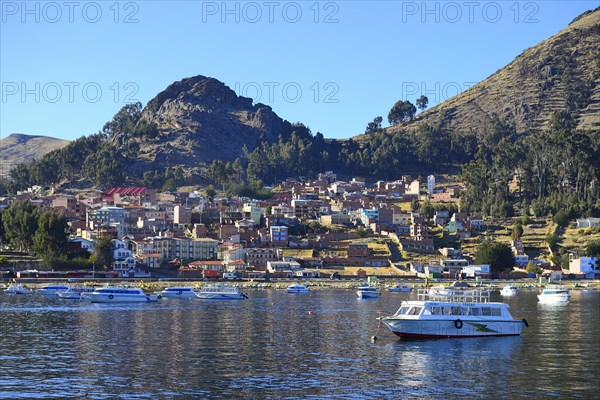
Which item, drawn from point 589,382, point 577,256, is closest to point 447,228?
point 577,256

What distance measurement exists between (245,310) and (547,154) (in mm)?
119076

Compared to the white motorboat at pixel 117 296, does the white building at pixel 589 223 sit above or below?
above

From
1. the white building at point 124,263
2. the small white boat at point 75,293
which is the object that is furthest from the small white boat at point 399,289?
the small white boat at point 75,293

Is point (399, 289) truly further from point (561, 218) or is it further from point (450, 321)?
point (450, 321)

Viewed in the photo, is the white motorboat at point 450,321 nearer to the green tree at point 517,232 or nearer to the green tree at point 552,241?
the green tree at point 552,241

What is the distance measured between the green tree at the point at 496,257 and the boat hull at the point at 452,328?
9066cm

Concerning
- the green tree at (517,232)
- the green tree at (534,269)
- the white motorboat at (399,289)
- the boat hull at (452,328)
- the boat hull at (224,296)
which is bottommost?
the boat hull at (452,328)

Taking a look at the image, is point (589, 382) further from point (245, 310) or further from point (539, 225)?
point (539, 225)

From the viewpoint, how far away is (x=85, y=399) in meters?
43.9

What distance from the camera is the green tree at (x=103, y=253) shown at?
6024 inches

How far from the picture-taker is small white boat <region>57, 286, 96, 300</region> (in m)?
112

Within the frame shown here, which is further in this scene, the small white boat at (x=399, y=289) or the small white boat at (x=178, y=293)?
the small white boat at (x=399, y=289)

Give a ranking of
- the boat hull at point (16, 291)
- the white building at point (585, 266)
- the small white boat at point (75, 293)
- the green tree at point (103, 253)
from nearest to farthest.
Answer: the small white boat at point (75, 293)
the boat hull at point (16, 291)
the green tree at point (103, 253)
the white building at point (585, 266)

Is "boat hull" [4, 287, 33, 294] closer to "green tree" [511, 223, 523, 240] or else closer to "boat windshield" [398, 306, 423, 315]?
"boat windshield" [398, 306, 423, 315]
